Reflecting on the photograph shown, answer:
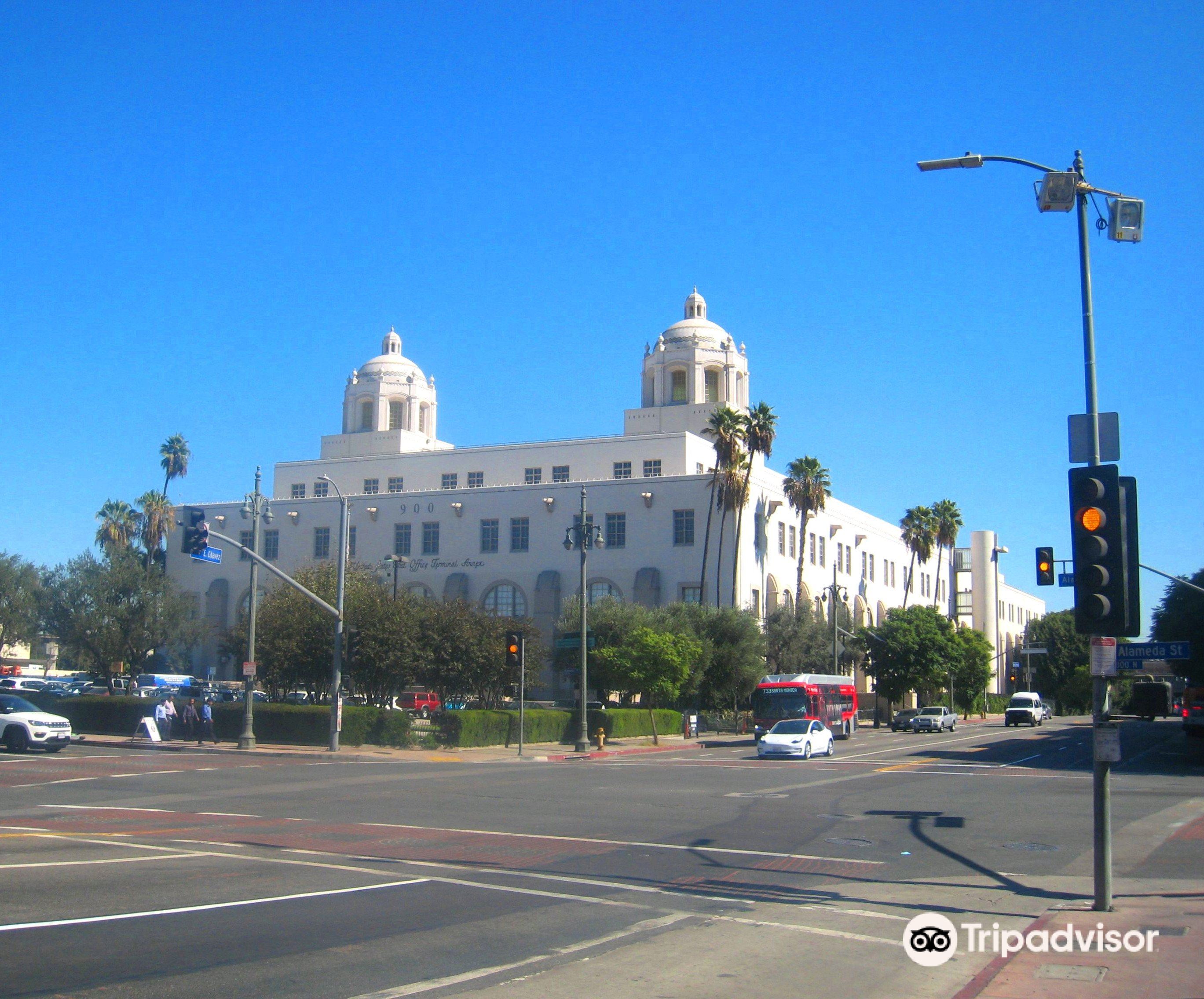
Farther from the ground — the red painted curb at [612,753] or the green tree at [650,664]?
the green tree at [650,664]

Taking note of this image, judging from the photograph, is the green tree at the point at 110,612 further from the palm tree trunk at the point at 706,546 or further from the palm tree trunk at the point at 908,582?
the palm tree trunk at the point at 908,582

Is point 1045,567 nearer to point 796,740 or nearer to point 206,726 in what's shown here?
point 796,740

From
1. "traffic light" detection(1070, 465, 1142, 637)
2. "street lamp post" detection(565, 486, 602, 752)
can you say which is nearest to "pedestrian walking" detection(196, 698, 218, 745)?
"street lamp post" detection(565, 486, 602, 752)

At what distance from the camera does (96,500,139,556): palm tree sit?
3337 inches

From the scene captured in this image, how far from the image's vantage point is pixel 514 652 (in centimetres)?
3628

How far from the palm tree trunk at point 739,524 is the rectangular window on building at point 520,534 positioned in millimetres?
13731

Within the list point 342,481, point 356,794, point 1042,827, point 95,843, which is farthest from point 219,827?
point 342,481

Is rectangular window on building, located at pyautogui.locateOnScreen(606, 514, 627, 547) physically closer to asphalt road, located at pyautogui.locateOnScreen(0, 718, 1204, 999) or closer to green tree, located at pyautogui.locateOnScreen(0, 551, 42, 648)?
green tree, located at pyautogui.locateOnScreen(0, 551, 42, 648)

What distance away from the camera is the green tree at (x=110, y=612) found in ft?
223

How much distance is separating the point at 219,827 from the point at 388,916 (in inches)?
314

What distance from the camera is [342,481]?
88.1m

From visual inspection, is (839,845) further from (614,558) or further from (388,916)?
(614,558)

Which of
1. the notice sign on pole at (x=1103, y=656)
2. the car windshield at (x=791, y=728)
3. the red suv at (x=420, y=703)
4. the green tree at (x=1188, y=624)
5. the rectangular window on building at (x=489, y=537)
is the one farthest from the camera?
the rectangular window on building at (x=489, y=537)

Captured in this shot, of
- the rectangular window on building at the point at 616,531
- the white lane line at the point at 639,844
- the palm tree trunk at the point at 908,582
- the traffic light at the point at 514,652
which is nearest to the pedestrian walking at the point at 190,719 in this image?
the traffic light at the point at 514,652
